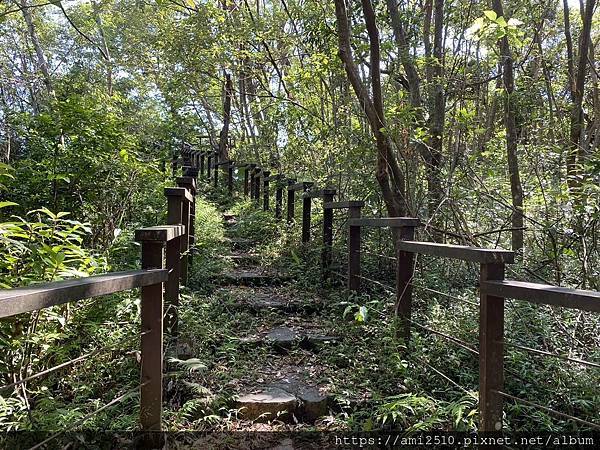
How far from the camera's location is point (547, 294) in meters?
2.16

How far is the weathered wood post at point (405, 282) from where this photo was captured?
3.77 m

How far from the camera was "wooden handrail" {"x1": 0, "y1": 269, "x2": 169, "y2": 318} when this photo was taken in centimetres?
154

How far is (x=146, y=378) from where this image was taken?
2.67m

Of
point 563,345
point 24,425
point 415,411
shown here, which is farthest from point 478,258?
point 24,425

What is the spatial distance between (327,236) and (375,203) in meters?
0.82

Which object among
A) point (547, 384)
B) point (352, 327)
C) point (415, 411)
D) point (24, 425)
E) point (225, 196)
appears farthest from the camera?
point (225, 196)

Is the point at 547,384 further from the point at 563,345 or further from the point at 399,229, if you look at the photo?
the point at 399,229

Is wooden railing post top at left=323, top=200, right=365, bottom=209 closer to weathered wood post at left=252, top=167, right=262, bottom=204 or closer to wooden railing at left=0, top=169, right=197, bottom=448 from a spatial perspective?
wooden railing at left=0, top=169, right=197, bottom=448

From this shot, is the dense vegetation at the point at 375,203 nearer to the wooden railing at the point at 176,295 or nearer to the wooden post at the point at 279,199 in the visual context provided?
the wooden railing at the point at 176,295

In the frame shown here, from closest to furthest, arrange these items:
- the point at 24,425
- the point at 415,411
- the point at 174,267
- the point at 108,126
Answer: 1. the point at 24,425
2. the point at 415,411
3. the point at 174,267
4. the point at 108,126

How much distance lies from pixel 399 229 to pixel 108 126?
4.10 m

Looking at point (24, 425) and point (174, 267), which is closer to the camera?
point (24, 425)

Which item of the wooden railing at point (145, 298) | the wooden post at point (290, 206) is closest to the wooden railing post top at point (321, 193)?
the wooden post at point (290, 206)

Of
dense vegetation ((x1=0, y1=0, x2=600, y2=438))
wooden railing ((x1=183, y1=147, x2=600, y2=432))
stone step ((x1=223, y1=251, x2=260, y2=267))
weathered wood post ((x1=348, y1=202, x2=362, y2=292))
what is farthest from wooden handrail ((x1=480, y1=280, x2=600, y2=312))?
stone step ((x1=223, y1=251, x2=260, y2=267))
